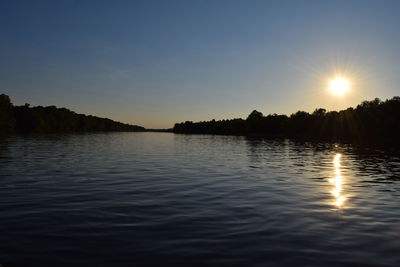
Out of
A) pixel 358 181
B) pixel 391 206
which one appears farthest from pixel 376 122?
pixel 391 206

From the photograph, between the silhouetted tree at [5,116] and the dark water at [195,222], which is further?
the silhouetted tree at [5,116]

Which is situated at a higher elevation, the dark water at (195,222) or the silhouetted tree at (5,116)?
the silhouetted tree at (5,116)

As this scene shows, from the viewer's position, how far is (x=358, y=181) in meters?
29.3

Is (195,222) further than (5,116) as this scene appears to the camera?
No

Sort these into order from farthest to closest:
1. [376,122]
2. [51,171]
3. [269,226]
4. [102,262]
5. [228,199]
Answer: [376,122] → [51,171] → [228,199] → [269,226] → [102,262]

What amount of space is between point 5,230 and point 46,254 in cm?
349

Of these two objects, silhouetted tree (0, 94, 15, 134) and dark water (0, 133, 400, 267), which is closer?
dark water (0, 133, 400, 267)

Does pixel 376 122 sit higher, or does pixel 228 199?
pixel 376 122

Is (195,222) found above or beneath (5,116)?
beneath

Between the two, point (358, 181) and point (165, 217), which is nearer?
point (165, 217)

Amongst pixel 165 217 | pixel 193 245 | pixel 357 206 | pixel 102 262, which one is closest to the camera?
pixel 102 262

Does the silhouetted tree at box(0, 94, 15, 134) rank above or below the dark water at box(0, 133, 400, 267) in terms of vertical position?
above

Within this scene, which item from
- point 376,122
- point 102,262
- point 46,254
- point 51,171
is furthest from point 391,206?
point 376,122

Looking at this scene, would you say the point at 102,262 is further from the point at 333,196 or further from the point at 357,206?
the point at 333,196
